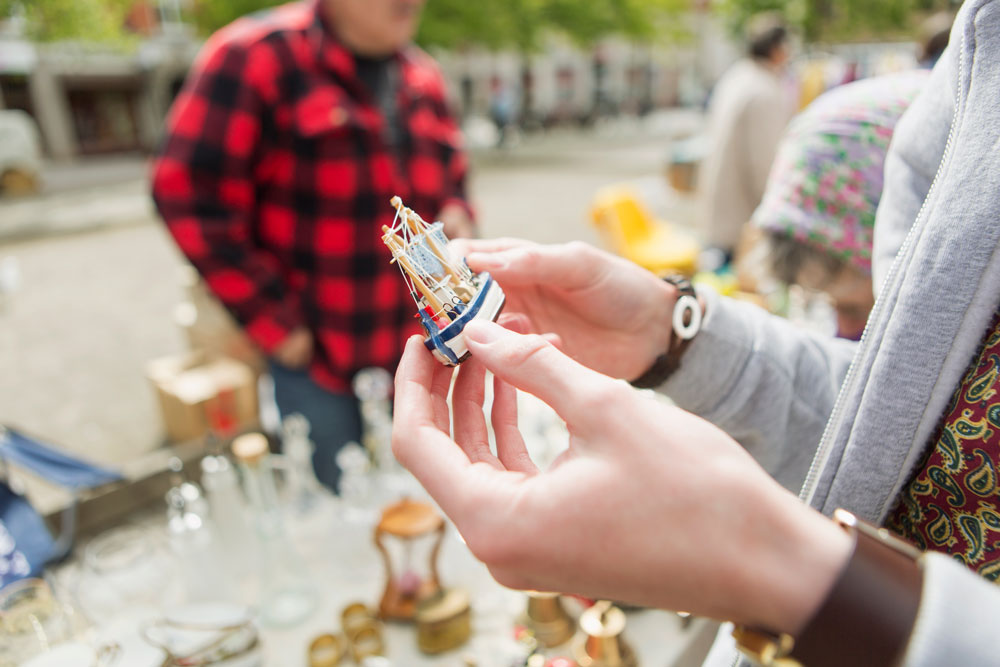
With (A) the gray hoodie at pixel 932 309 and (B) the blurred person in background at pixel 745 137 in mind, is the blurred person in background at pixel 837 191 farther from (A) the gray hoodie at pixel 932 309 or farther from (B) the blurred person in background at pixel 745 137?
(B) the blurred person in background at pixel 745 137

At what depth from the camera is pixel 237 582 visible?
1.34 m

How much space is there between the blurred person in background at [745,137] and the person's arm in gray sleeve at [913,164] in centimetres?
285

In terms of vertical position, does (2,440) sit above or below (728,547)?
below

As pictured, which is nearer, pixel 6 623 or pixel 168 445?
pixel 6 623

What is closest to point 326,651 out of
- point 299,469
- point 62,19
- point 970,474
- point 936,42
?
point 299,469

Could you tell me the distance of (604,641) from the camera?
1.07 metres

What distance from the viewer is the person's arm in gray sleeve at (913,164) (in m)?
0.86

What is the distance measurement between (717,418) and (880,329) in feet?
1.11

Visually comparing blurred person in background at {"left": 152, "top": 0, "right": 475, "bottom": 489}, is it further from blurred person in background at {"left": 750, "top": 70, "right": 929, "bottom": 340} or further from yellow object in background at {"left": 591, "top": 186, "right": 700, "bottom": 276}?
yellow object in background at {"left": 591, "top": 186, "right": 700, "bottom": 276}

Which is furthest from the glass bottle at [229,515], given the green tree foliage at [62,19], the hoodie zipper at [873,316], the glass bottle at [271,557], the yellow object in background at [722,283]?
the green tree foliage at [62,19]

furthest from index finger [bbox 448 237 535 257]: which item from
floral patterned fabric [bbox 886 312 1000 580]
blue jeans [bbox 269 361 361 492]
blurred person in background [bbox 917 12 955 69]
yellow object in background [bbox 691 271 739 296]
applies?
blurred person in background [bbox 917 12 955 69]

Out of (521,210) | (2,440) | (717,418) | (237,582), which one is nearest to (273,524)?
(237,582)

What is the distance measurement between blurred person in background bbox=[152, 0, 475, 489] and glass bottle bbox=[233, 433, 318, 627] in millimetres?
804

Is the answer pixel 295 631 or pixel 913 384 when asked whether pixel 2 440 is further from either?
pixel 913 384
